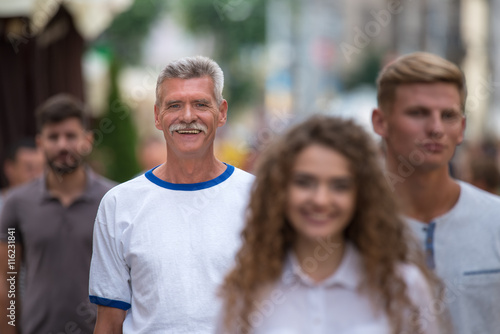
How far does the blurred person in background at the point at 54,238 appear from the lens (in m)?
5.26

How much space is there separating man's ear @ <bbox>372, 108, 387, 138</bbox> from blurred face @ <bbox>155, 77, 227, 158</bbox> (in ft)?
2.42

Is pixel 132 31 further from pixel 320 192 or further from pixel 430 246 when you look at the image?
pixel 320 192

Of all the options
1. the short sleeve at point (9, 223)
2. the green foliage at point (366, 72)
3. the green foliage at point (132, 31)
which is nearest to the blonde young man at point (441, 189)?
the short sleeve at point (9, 223)

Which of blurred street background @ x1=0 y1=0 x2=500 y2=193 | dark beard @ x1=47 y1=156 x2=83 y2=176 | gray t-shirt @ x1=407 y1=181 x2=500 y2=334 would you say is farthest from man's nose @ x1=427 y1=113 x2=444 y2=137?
blurred street background @ x1=0 y1=0 x2=500 y2=193

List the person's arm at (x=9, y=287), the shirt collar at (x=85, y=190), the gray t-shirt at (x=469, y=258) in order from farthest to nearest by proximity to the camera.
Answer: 1. the shirt collar at (x=85, y=190)
2. the person's arm at (x=9, y=287)
3. the gray t-shirt at (x=469, y=258)

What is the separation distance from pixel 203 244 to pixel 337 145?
3.76 ft

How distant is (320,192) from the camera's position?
8.52 feet

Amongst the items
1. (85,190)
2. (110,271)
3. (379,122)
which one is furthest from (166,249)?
(85,190)

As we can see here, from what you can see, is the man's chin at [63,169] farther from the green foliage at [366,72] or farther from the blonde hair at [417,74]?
the green foliage at [366,72]

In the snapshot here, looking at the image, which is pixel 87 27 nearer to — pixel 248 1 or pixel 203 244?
pixel 203 244

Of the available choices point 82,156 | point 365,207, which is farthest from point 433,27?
point 365,207

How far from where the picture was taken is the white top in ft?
8.32

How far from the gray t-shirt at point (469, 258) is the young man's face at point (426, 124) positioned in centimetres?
23

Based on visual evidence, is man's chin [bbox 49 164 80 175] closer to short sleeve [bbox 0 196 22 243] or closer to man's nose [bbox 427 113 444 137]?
short sleeve [bbox 0 196 22 243]
